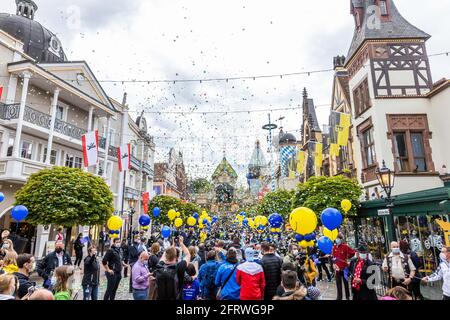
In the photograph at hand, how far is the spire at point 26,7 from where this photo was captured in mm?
28109

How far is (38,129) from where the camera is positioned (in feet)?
57.6

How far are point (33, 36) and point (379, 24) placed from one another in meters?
26.4

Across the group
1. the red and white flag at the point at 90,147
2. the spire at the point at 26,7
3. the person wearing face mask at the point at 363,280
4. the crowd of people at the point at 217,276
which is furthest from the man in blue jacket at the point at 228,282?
the spire at the point at 26,7

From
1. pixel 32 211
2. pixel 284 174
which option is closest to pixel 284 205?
pixel 284 174

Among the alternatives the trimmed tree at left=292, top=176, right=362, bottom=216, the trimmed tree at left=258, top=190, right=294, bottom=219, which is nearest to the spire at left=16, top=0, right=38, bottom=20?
the trimmed tree at left=258, top=190, right=294, bottom=219

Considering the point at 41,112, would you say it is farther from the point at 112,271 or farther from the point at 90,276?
the point at 112,271

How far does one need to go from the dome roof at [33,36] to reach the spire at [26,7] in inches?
154

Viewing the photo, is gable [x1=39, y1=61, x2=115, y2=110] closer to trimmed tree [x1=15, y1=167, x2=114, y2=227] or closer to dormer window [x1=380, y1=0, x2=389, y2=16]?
trimmed tree [x1=15, y1=167, x2=114, y2=227]

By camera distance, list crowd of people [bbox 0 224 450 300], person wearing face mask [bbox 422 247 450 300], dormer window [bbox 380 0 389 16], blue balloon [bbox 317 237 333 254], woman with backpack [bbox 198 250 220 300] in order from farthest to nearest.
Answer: dormer window [bbox 380 0 389 16], blue balloon [bbox 317 237 333 254], woman with backpack [bbox 198 250 220 300], person wearing face mask [bbox 422 247 450 300], crowd of people [bbox 0 224 450 300]

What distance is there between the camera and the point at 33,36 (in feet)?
77.9

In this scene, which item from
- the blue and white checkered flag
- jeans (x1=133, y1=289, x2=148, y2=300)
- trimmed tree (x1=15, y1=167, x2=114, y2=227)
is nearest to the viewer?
jeans (x1=133, y1=289, x2=148, y2=300)

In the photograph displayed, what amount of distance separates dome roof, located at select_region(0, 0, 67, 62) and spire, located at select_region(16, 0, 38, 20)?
3917 millimetres

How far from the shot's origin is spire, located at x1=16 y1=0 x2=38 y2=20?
28.1 metres

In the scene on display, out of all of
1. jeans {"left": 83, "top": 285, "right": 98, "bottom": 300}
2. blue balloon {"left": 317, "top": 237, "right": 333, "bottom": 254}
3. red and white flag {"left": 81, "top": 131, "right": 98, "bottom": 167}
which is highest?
red and white flag {"left": 81, "top": 131, "right": 98, "bottom": 167}
